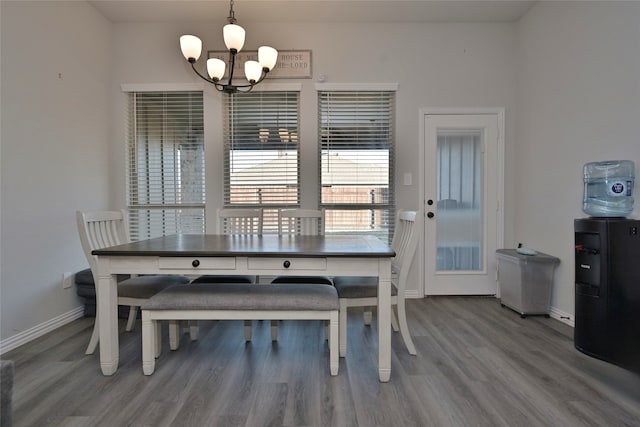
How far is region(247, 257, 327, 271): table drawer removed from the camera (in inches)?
69.2

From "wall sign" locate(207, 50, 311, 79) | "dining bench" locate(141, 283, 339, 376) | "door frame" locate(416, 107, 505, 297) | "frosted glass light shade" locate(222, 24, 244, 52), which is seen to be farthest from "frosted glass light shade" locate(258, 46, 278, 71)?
"dining bench" locate(141, 283, 339, 376)

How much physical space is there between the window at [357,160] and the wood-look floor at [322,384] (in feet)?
4.31

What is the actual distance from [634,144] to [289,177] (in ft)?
9.10

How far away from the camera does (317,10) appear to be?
3.09 metres

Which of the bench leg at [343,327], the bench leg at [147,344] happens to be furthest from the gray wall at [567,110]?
the bench leg at [147,344]

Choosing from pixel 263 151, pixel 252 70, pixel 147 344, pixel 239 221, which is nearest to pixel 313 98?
pixel 263 151

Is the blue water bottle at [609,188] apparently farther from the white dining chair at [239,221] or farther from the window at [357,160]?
the white dining chair at [239,221]

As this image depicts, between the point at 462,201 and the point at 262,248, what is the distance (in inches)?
96.9

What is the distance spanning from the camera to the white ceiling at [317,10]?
9.84ft

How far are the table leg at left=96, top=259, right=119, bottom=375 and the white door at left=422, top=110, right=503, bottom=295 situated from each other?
281 cm

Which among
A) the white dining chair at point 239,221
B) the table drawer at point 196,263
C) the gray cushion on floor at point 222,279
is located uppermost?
the white dining chair at point 239,221

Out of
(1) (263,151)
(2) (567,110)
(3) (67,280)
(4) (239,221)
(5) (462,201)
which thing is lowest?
(3) (67,280)

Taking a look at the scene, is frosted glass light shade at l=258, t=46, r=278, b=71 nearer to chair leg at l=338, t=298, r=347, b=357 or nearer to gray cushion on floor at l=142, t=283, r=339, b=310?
gray cushion on floor at l=142, t=283, r=339, b=310

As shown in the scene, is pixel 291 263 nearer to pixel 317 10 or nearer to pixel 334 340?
pixel 334 340
